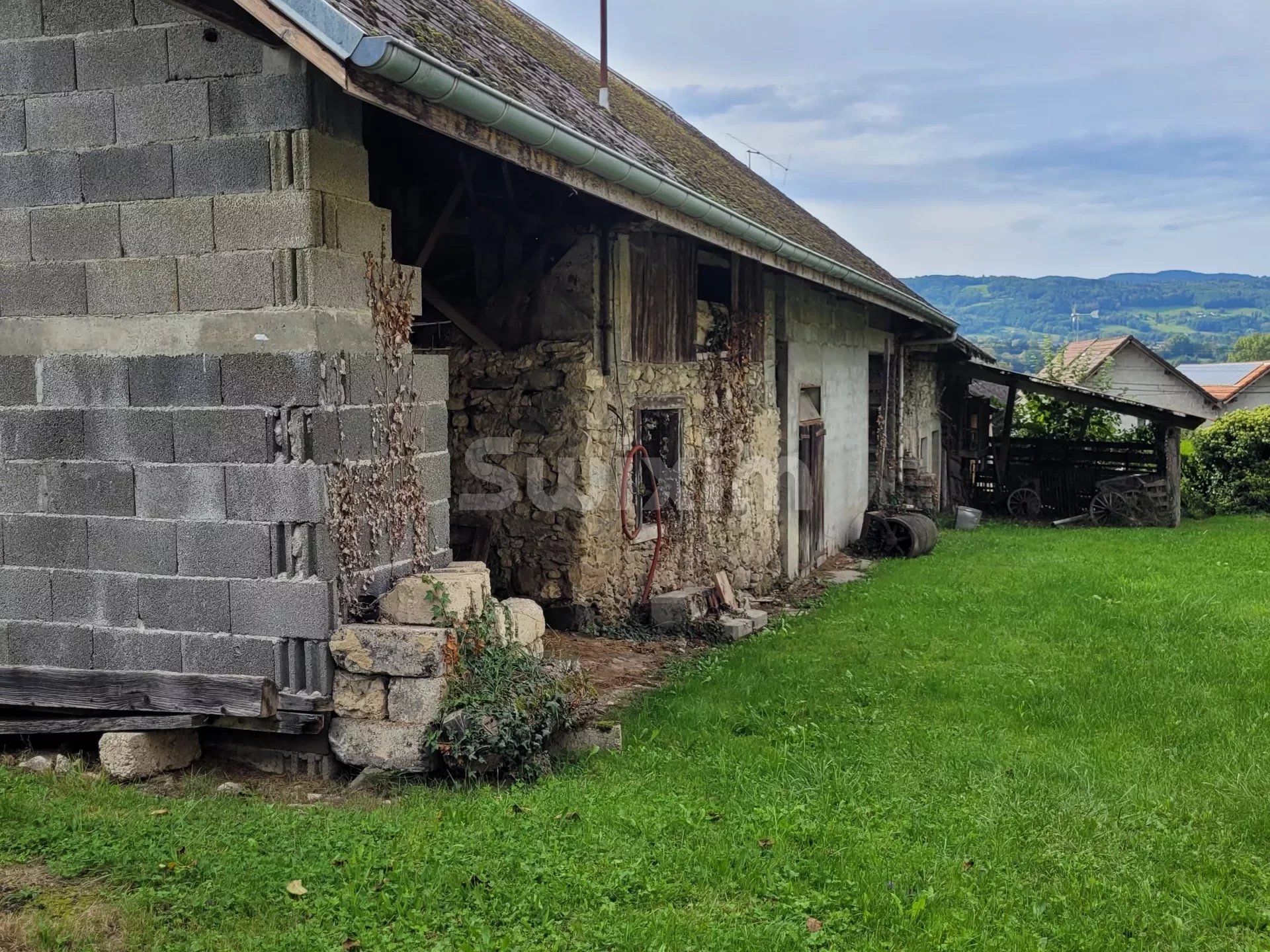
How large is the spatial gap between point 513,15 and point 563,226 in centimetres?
532

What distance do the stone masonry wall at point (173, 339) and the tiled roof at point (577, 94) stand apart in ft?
2.18

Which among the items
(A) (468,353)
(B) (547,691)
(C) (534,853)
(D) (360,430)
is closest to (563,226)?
(A) (468,353)

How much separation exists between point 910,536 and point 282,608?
10724 mm

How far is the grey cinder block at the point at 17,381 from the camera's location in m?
5.39

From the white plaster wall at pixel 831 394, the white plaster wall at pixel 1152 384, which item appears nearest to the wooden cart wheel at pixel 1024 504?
the white plaster wall at pixel 831 394

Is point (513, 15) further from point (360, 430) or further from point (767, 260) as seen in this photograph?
point (360, 430)

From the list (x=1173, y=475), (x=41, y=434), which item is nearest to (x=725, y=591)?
(x=41, y=434)

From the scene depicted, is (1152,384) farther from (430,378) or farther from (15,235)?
(15,235)

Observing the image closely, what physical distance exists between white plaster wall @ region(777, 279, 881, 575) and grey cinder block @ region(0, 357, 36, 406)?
7.82 metres

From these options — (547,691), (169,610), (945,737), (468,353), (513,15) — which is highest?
(513,15)

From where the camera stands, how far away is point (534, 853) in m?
4.20

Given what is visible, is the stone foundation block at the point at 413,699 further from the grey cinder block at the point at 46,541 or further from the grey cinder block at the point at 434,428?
the grey cinder block at the point at 46,541

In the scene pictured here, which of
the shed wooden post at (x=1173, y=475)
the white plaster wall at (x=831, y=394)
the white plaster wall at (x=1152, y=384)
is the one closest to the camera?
the white plaster wall at (x=831, y=394)

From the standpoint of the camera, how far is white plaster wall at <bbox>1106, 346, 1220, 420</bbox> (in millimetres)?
38844
